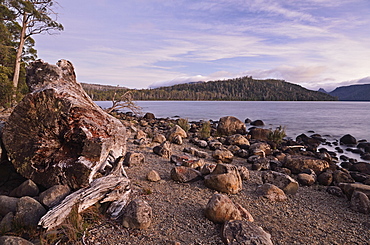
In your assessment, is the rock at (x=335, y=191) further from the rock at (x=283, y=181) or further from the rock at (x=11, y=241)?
the rock at (x=11, y=241)

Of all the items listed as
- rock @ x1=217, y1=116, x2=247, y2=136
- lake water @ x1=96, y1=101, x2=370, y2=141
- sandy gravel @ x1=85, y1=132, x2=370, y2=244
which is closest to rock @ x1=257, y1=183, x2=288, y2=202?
sandy gravel @ x1=85, y1=132, x2=370, y2=244

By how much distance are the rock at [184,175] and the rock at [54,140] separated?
2088 millimetres

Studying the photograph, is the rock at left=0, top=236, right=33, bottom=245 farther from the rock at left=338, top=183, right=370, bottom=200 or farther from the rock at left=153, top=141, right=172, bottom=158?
the rock at left=338, top=183, right=370, bottom=200

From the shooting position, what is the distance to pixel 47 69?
5137 millimetres

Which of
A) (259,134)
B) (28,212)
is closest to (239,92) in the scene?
(259,134)

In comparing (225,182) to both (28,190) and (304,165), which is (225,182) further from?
(28,190)

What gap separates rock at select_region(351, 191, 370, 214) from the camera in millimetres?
4917

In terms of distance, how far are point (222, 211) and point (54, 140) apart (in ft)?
10.8

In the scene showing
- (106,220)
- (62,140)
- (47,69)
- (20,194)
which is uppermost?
(47,69)

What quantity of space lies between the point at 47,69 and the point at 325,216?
6589 millimetres

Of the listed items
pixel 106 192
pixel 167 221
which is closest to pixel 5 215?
pixel 106 192

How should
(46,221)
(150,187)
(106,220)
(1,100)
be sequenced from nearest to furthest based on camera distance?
(46,221) → (106,220) → (150,187) → (1,100)

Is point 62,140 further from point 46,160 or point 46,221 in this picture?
point 46,221

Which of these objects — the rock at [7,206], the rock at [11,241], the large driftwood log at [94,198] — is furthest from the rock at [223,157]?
the rock at [11,241]
